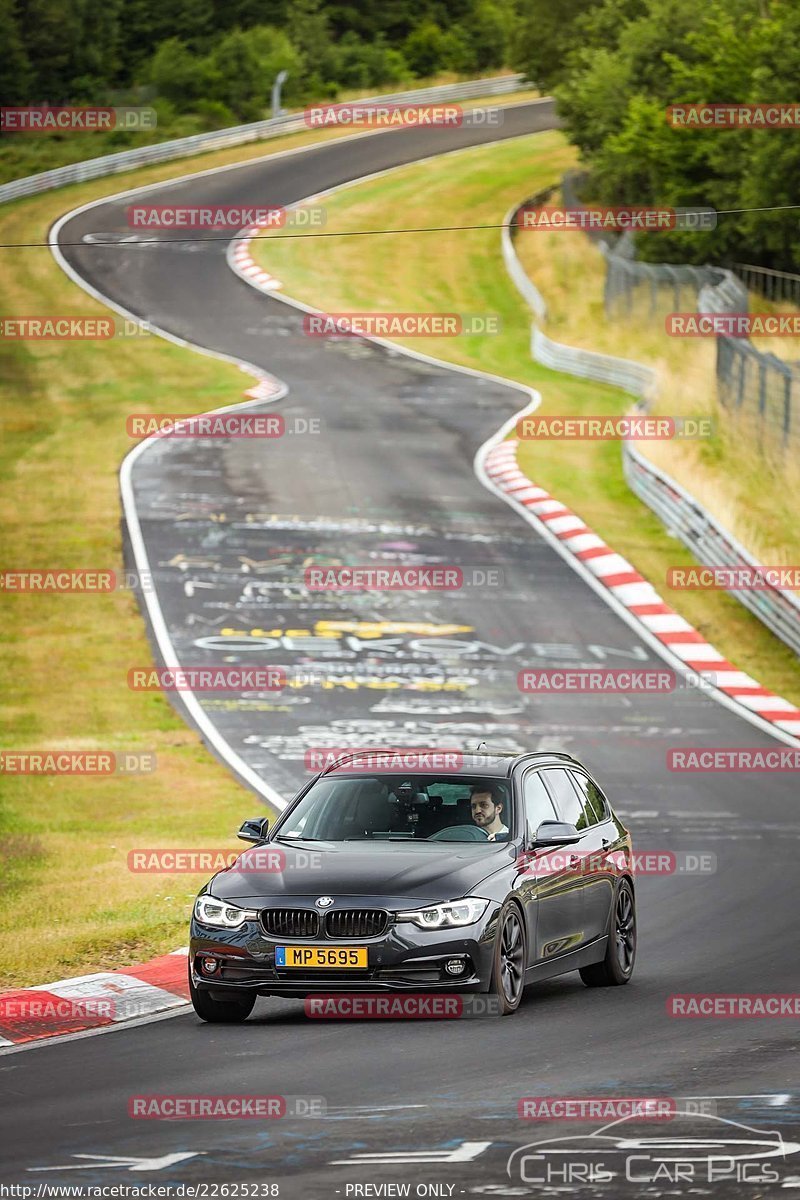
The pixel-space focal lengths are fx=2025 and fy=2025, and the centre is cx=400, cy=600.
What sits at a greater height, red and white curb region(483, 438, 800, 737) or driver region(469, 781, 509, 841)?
driver region(469, 781, 509, 841)

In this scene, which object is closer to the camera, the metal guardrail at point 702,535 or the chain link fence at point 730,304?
the metal guardrail at point 702,535

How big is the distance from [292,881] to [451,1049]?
143cm

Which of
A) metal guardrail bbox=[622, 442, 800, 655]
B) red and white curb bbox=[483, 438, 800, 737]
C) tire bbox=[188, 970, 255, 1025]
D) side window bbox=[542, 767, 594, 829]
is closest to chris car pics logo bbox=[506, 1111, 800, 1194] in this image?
tire bbox=[188, 970, 255, 1025]

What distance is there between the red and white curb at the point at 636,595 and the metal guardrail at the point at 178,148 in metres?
34.2

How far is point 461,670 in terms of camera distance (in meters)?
26.0

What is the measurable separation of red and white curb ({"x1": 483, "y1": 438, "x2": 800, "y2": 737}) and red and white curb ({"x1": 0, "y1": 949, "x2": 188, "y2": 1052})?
40.4 ft

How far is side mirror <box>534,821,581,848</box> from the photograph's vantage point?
11398 millimetres

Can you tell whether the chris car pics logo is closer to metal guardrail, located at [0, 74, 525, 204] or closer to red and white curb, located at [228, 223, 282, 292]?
red and white curb, located at [228, 223, 282, 292]

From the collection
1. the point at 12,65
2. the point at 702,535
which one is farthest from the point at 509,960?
the point at 12,65

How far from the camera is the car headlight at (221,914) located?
35.3 ft

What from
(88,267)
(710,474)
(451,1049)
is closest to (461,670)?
(710,474)

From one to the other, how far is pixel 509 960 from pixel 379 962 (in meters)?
0.85

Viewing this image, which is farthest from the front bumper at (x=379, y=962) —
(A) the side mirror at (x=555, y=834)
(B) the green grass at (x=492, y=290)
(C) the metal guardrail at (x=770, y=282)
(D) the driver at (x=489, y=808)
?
(C) the metal guardrail at (x=770, y=282)

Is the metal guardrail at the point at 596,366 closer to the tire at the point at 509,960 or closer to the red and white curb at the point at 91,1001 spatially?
the red and white curb at the point at 91,1001
